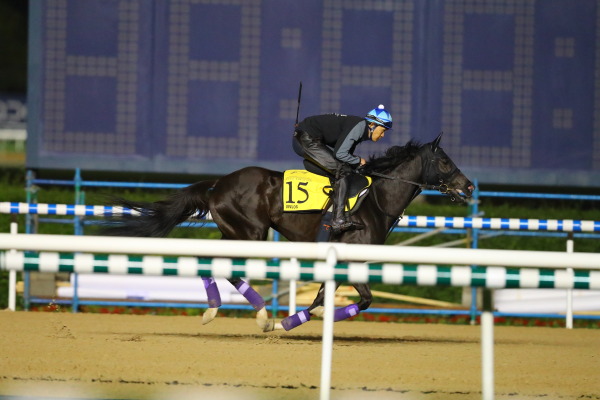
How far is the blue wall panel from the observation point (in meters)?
9.24

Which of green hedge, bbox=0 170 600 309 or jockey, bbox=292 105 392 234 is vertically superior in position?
jockey, bbox=292 105 392 234

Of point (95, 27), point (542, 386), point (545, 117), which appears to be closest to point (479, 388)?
point (542, 386)

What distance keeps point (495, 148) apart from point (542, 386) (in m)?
4.49

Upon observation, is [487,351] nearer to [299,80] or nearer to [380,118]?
[380,118]

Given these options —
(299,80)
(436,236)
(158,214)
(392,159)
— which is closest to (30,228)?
(158,214)

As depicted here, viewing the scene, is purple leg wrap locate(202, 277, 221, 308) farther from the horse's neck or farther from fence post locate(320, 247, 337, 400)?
fence post locate(320, 247, 337, 400)

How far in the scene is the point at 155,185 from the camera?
8.68 m

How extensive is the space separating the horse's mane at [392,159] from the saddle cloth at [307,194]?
13.0 inches

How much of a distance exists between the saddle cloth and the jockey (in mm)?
90

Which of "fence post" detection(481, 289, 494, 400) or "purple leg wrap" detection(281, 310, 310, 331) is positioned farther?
"purple leg wrap" detection(281, 310, 310, 331)

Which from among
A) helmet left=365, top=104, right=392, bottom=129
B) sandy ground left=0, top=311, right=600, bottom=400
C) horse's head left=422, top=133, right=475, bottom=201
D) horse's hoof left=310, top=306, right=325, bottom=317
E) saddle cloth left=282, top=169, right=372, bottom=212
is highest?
helmet left=365, top=104, right=392, bottom=129

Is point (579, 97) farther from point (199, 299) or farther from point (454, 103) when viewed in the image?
point (199, 299)

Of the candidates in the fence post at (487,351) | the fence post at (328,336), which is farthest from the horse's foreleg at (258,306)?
the fence post at (487,351)

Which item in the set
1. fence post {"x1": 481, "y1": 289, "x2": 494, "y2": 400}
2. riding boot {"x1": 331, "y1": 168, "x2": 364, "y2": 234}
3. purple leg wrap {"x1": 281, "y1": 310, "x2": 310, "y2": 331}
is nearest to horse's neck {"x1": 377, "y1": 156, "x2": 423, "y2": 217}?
riding boot {"x1": 331, "y1": 168, "x2": 364, "y2": 234}
